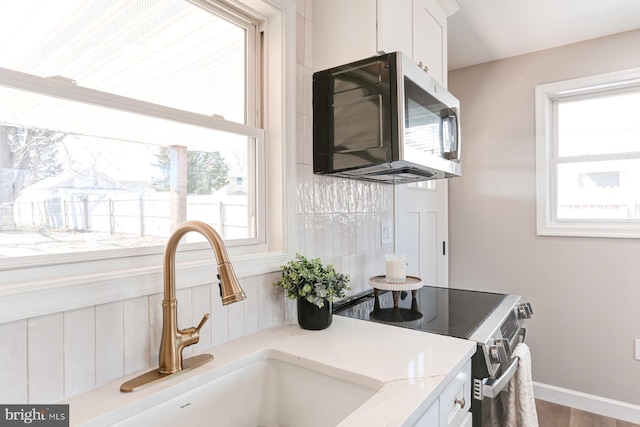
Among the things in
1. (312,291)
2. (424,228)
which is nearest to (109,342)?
(312,291)

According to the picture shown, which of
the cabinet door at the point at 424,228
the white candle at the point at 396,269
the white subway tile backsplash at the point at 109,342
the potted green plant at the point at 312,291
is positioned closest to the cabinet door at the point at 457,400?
the potted green plant at the point at 312,291

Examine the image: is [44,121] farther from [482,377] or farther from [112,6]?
[482,377]

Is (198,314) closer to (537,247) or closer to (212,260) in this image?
(212,260)

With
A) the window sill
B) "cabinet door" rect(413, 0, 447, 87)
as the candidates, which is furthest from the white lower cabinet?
"cabinet door" rect(413, 0, 447, 87)

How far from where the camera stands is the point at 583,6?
192cm

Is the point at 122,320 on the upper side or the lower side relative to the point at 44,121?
lower

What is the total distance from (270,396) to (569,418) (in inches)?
86.2

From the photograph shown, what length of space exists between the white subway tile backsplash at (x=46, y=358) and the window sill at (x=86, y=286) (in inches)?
1.0

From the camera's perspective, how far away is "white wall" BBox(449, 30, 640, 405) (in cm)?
222

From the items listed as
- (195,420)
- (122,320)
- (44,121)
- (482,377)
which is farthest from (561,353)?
(44,121)

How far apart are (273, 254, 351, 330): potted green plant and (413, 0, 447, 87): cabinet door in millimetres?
970

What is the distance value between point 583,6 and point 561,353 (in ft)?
6.86

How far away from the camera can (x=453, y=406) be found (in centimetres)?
95

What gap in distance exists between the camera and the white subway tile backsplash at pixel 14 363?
675 mm
